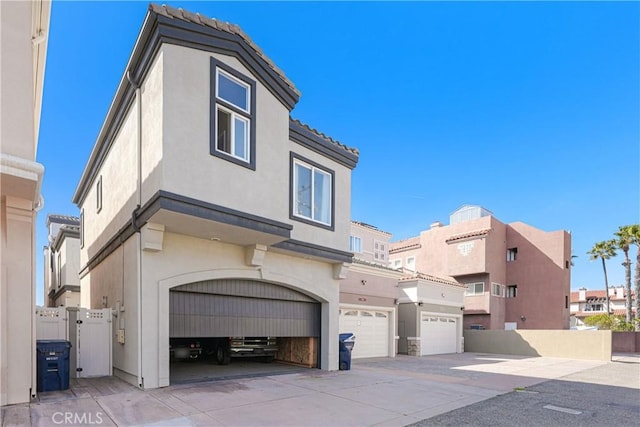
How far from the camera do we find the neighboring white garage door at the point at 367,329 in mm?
15367

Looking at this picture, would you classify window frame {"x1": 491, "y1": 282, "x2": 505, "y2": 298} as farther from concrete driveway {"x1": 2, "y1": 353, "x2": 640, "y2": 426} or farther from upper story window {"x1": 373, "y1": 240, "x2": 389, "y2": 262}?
concrete driveway {"x1": 2, "y1": 353, "x2": 640, "y2": 426}

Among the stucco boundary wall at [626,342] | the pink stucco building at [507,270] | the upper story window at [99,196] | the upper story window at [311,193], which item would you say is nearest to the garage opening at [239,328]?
the upper story window at [311,193]

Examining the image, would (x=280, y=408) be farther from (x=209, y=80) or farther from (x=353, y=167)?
(x=353, y=167)

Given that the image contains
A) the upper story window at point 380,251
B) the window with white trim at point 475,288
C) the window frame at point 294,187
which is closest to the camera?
the window frame at point 294,187

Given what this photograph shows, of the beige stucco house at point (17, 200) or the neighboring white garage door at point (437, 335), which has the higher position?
the beige stucco house at point (17, 200)

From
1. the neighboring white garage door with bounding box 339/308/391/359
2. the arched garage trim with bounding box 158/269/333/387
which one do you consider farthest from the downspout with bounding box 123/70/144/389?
the neighboring white garage door with bounding box 339/308/391/359

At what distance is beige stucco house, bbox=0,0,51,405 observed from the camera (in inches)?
228

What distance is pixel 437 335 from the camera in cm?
2023

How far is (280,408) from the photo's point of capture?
6824 mm

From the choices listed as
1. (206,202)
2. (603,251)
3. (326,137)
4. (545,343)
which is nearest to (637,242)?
(603,251)

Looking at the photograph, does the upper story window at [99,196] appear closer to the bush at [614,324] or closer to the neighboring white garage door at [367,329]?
the neighboring white garage door at [367,329]

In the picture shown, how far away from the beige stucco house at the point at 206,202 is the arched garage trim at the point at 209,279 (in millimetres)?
30

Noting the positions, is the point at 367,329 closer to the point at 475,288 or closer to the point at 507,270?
the point at 475,288

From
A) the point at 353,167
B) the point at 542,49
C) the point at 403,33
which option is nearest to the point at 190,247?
the point at 353,167
